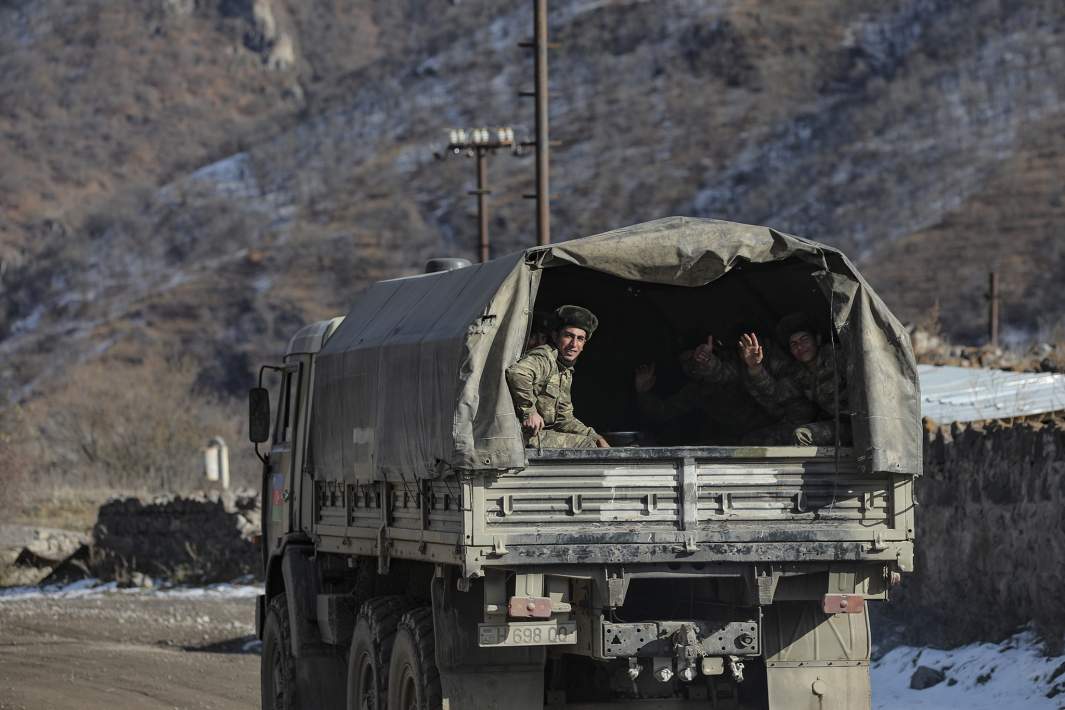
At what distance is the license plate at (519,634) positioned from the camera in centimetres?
1005

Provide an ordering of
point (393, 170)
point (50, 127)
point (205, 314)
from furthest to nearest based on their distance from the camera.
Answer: point (50, 127) → point (393, 170) → point (205, 314)

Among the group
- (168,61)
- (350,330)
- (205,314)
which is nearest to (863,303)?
(350,330)

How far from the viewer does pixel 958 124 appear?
265 feet

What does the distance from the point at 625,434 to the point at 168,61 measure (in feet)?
434

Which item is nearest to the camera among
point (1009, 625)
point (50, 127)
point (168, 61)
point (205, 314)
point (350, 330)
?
point (350, 330)

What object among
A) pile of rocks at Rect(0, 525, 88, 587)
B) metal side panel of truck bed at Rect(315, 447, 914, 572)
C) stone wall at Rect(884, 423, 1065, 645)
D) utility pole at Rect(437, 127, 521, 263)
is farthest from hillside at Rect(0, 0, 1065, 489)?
metal side panel of truck bed at Rect(315, 447, 914, 572)

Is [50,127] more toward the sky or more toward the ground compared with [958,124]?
more toward the sky

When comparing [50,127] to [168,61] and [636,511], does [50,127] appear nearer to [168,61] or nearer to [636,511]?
[168,61]

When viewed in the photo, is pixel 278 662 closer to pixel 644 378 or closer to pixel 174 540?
pixel 644 378

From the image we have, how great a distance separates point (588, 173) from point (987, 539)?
7290 centimetres

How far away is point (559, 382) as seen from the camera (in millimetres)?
11352

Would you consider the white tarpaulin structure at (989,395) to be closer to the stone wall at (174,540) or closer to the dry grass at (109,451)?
the stone wall at (174,540)

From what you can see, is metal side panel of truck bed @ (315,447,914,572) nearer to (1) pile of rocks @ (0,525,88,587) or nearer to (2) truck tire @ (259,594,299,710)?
(2) truck tire @ (259,594,299,710)

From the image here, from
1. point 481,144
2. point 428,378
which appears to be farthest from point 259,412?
point 481,144
